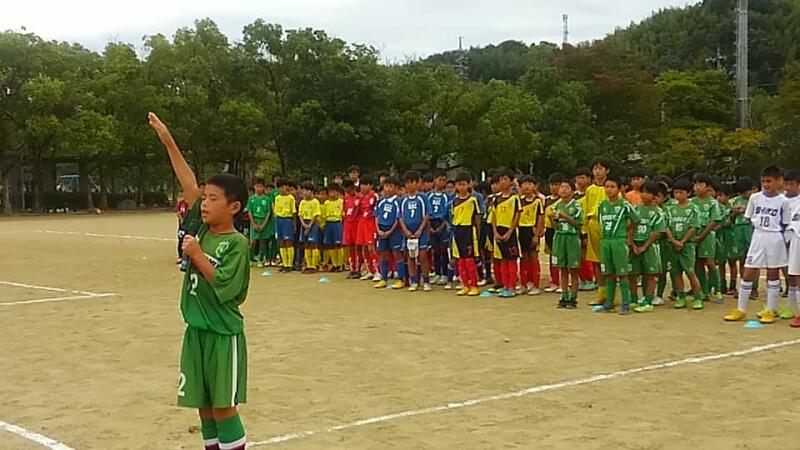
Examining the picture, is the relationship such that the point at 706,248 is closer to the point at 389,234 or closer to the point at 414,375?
the point at 389,234

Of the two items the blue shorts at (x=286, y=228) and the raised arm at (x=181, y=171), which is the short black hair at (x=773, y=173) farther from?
the blue shorts at (x=286, y=228)

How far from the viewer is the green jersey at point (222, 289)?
4859 mm

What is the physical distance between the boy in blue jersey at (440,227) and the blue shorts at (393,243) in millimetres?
532

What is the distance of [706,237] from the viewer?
12.6 m

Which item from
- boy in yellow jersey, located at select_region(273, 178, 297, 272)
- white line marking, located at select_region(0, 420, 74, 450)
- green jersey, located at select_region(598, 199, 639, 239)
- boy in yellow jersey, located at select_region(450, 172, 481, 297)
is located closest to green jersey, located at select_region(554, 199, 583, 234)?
green jersey, located at select_region(598, 199, 639, 239)

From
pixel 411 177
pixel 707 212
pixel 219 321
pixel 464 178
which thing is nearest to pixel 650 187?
pixel 707 212

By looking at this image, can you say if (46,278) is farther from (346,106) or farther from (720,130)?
(720,130)

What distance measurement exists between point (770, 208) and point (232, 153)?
4535cm

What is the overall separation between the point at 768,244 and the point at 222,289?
26.6 ft

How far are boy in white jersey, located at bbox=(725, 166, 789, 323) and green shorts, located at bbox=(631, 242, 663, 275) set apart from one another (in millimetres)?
1233

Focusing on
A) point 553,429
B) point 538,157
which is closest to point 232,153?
point 538,157

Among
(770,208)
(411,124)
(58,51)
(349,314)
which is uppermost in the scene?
(58,51)

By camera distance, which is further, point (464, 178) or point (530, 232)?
point (464, 178)

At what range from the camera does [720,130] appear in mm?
54062
